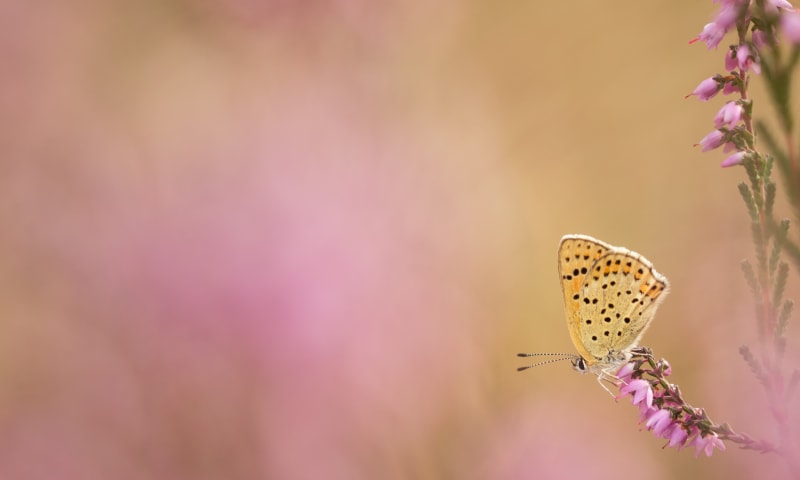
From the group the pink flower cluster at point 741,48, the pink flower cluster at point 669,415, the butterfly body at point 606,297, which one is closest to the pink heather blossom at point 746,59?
the pink flower cluster at point 741,48

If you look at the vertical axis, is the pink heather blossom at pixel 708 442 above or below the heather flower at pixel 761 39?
below

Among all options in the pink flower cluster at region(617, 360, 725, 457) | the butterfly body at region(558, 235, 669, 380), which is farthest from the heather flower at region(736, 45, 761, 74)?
the butterfly body at region(558, 235, 669, 380)

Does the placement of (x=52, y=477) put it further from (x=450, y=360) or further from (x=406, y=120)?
(x=406, y=120)

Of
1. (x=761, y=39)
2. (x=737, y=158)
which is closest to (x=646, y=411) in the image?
(x=737, y=158)

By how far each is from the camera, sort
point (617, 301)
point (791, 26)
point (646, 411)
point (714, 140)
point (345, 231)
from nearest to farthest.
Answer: point (791, 26)
point (714, 140)
point (646, 411)
point (617, 301)
point (345, 231)

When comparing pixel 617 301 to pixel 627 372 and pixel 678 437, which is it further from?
pixel 678 437

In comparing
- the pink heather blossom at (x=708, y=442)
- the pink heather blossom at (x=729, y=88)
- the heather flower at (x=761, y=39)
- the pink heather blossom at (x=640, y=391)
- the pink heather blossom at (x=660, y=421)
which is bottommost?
the pink heather blossom at (x=708, y=442)

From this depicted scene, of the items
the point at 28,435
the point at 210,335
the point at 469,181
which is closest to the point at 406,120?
the point at 469,181

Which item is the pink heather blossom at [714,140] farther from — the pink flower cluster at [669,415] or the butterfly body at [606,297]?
the butterfly body at [606,297]
